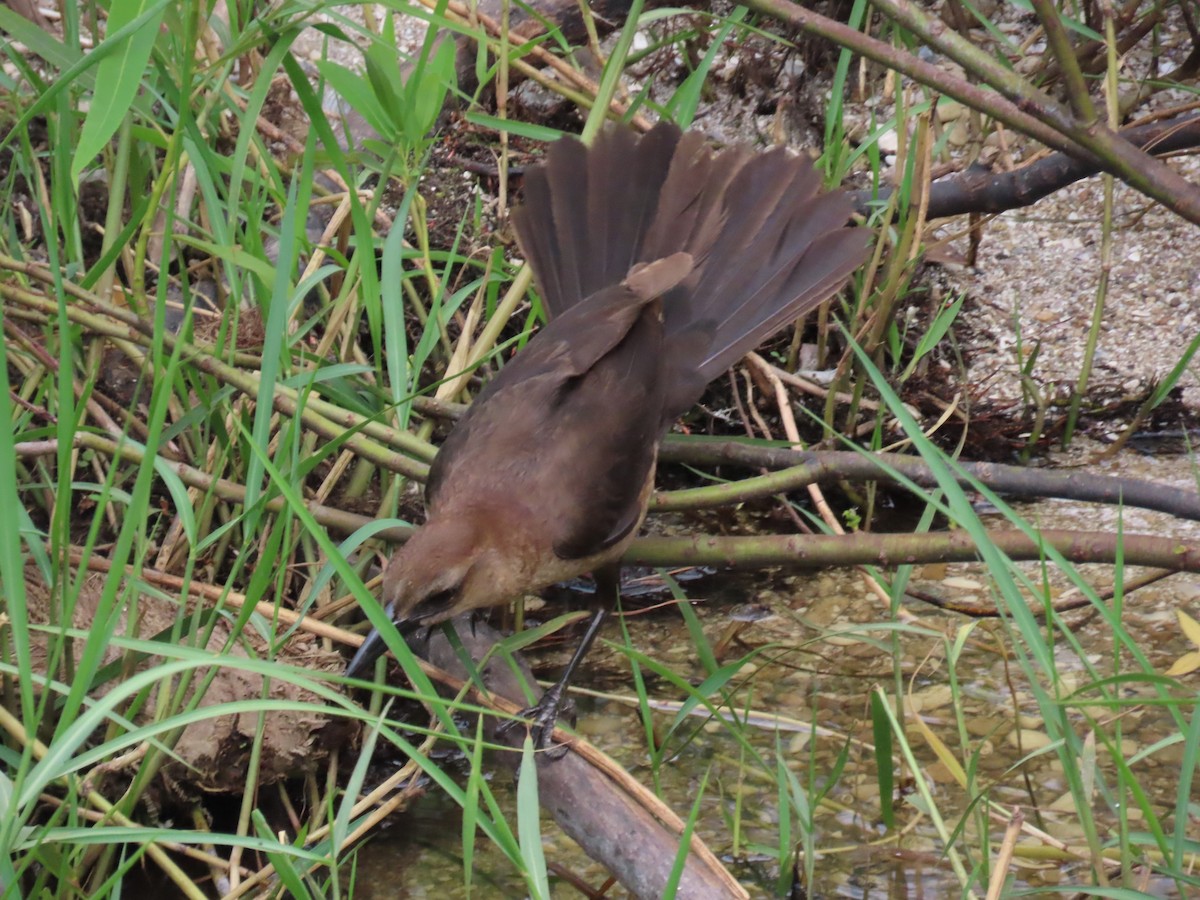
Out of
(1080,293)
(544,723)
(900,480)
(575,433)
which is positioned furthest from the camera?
(1080,293)

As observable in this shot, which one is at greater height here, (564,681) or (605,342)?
(605,342)

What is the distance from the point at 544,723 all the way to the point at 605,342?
3.06 feet

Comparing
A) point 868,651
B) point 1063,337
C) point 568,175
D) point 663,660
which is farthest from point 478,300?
point 1063,337

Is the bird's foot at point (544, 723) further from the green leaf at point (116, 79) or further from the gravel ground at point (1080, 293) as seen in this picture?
the gravel ground at point (1080, 293)

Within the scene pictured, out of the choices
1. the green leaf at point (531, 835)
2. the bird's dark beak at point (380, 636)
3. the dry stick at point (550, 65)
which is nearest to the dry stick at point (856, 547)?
the bird's dark beak at point (380, 636)

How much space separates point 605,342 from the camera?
2.91m

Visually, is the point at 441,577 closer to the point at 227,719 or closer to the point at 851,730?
the point at 227,719

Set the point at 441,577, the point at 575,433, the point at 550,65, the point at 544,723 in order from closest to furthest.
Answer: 1. the point at 544,723
2. the point at 441,577
3. the point at 575,433
4. the point at 550,65

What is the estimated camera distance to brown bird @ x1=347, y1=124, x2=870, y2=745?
270 centimetres

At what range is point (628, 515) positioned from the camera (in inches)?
110

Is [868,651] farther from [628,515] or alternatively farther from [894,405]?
[894,405]

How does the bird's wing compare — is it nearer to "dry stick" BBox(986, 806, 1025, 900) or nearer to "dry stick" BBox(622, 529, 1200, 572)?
"dry stick" BBox(622, 529, 1200, 572)

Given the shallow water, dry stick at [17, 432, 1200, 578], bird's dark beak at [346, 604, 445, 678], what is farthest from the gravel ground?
bird's dark beak at [346, 604, 445, 678]

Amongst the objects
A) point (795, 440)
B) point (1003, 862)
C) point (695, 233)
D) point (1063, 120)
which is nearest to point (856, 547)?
point (1003, 862)
